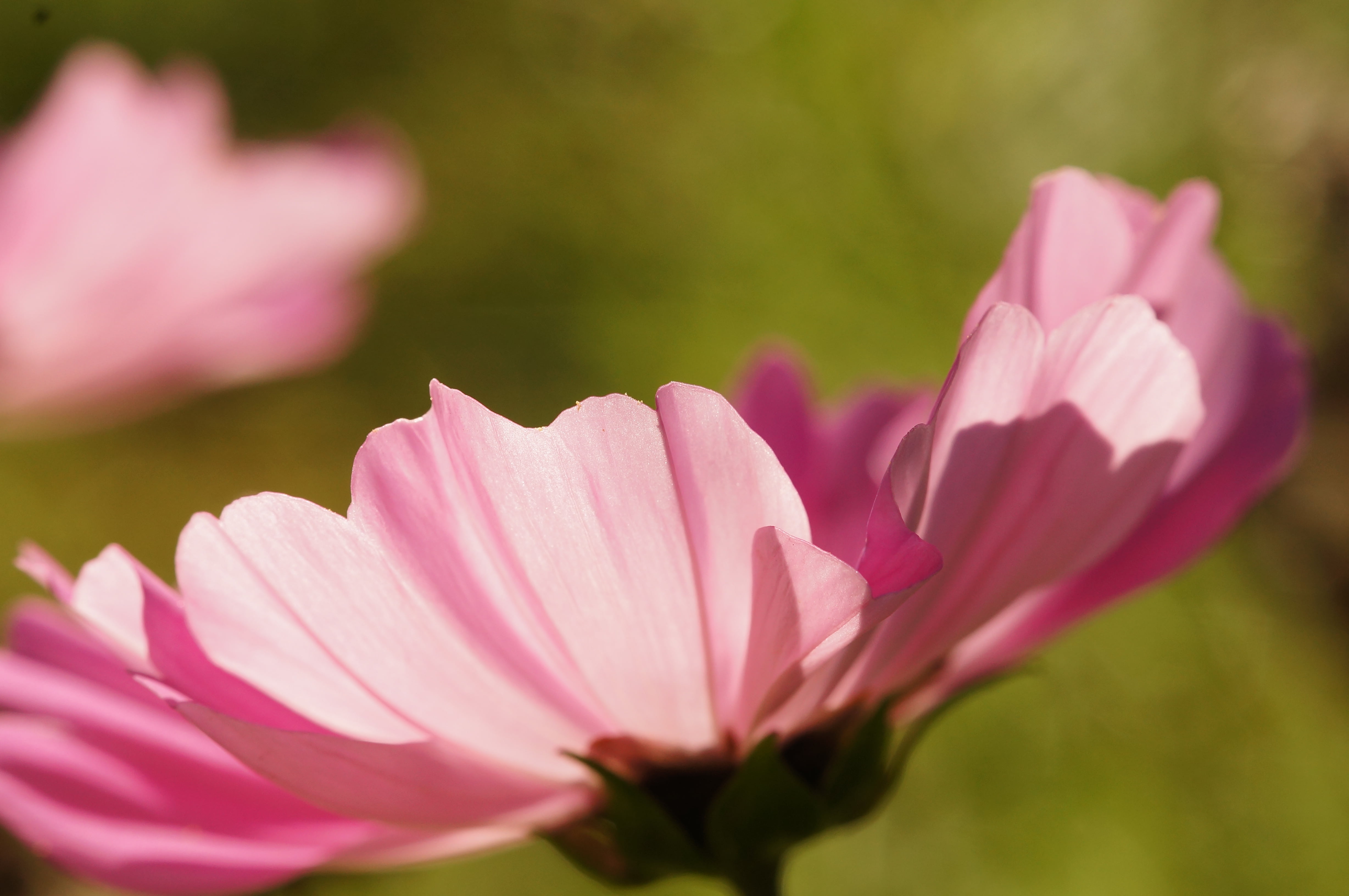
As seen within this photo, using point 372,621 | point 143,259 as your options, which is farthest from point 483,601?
point 143,259

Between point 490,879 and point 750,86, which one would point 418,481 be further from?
point 750,86

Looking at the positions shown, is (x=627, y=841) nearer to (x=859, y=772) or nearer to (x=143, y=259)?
(x=859, y=772)

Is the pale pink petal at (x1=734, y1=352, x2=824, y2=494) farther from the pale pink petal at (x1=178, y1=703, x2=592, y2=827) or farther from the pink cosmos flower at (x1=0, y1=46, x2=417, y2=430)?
the pink cosmos flower at (x1=0, y1=46, x2=417, y2=430)

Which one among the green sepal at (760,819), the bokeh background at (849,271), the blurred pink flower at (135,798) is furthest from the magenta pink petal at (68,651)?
the bokeh background at (849,271)

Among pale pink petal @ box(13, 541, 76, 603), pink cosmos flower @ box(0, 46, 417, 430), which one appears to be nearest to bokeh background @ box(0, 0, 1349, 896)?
pink cosmos flower @ box(0, 46, 417, 430)

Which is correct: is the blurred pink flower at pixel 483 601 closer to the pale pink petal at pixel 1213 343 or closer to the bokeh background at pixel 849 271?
the pale pink petal at pixel 1213 343
